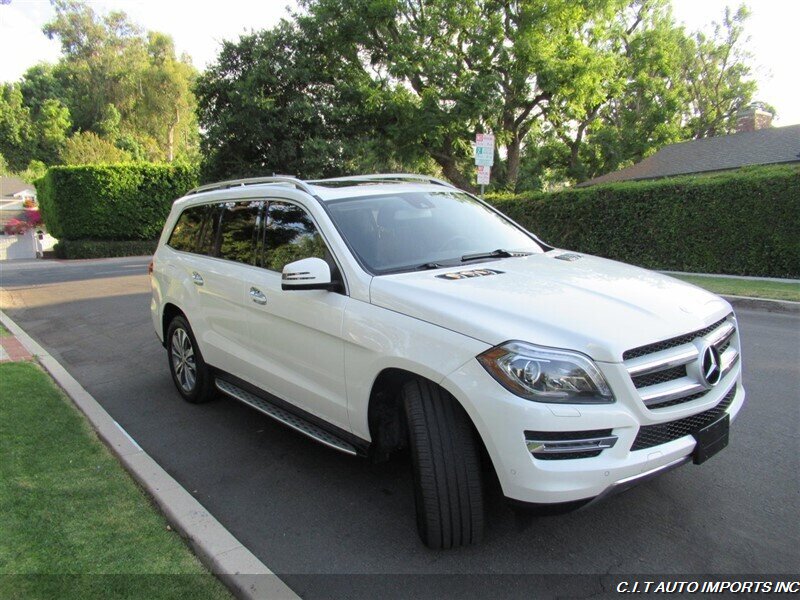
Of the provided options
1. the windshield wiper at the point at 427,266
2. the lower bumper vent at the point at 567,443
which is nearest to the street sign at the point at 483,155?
the windshield wiper at the point at 427,266

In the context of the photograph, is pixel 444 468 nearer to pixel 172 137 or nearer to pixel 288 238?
pixel 288 238

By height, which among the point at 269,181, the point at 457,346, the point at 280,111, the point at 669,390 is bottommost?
the point at 669,390

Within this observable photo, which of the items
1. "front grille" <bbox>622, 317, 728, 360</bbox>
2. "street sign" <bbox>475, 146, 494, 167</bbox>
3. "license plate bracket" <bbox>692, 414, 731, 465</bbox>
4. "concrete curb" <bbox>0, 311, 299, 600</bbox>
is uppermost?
"street sign" <bbox>475, 146, 494, 167</bbox>

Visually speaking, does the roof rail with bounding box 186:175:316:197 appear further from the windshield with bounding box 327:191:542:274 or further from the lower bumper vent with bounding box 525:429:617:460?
the lower bumper vent with bounding box 525:429:617:460

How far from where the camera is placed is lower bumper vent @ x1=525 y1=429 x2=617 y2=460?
2.48 metres

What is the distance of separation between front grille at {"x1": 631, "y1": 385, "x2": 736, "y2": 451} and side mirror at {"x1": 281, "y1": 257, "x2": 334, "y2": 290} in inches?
69.9

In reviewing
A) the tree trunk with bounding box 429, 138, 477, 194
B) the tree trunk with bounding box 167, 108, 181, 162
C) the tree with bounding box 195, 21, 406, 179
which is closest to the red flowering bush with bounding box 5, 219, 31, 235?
the tree with bounding box 195, 21, 406, 179

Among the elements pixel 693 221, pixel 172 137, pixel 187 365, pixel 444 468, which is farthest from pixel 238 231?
pixel 172 137

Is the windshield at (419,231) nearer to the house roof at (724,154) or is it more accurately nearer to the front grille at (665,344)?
the front grille at (665,344)

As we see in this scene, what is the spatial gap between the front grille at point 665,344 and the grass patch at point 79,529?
208 centimetres

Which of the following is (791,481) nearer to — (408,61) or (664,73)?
(408,61)

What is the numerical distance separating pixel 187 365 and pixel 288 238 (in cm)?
207

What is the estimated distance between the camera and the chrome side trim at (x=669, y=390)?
260 cm

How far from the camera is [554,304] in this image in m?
2.85
